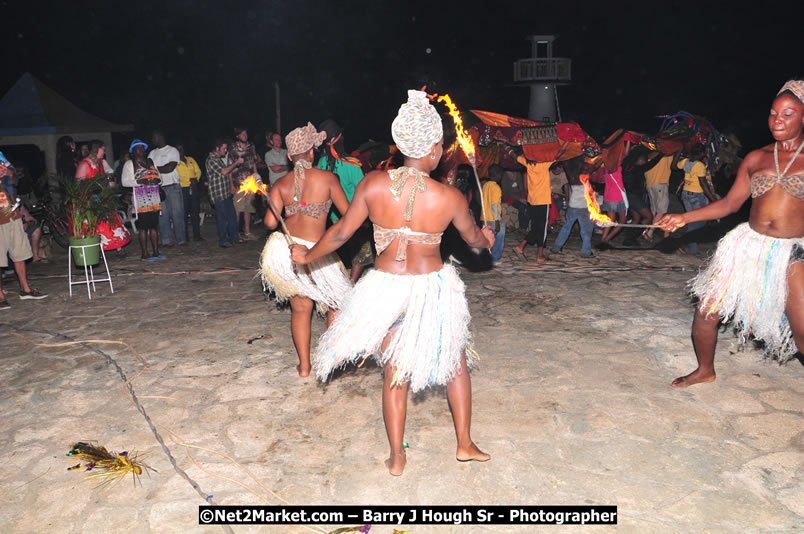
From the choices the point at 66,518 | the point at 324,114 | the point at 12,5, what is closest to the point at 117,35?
the point at 12,5

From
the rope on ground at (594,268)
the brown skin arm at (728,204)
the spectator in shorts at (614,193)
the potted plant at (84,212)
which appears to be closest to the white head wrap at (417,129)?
the brown skin arm at (728,204)

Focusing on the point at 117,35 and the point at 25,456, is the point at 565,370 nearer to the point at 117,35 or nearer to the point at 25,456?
the point at 25,456

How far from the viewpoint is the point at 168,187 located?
10.0m

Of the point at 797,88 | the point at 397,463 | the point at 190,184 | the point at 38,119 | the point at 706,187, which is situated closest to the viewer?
the point at 397,463

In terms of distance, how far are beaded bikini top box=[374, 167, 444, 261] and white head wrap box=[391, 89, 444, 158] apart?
0.37 ft

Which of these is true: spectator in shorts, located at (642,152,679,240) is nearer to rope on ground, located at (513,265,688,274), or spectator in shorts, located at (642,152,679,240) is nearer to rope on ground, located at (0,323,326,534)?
rope on ground, located at (513,265,688,274)

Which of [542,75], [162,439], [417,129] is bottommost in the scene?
[162,439]

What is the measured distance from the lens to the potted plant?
273 inches

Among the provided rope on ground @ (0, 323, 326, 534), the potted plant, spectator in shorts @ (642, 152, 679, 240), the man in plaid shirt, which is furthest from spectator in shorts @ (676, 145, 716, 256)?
the potted plant

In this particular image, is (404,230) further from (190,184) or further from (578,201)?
(190,184)

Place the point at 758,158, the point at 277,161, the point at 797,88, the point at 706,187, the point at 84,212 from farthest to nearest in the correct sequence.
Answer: the point at 277,161, the point at 706,187, the point at 84,212, the point at 758,158, the point at 797,88

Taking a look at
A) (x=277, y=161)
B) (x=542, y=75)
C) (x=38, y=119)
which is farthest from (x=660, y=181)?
(x=542, y=75)

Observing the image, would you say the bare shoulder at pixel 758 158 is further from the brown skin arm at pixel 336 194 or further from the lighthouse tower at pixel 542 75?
the lighthouse tower at pixel 542 75

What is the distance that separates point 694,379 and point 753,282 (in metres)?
0.86
